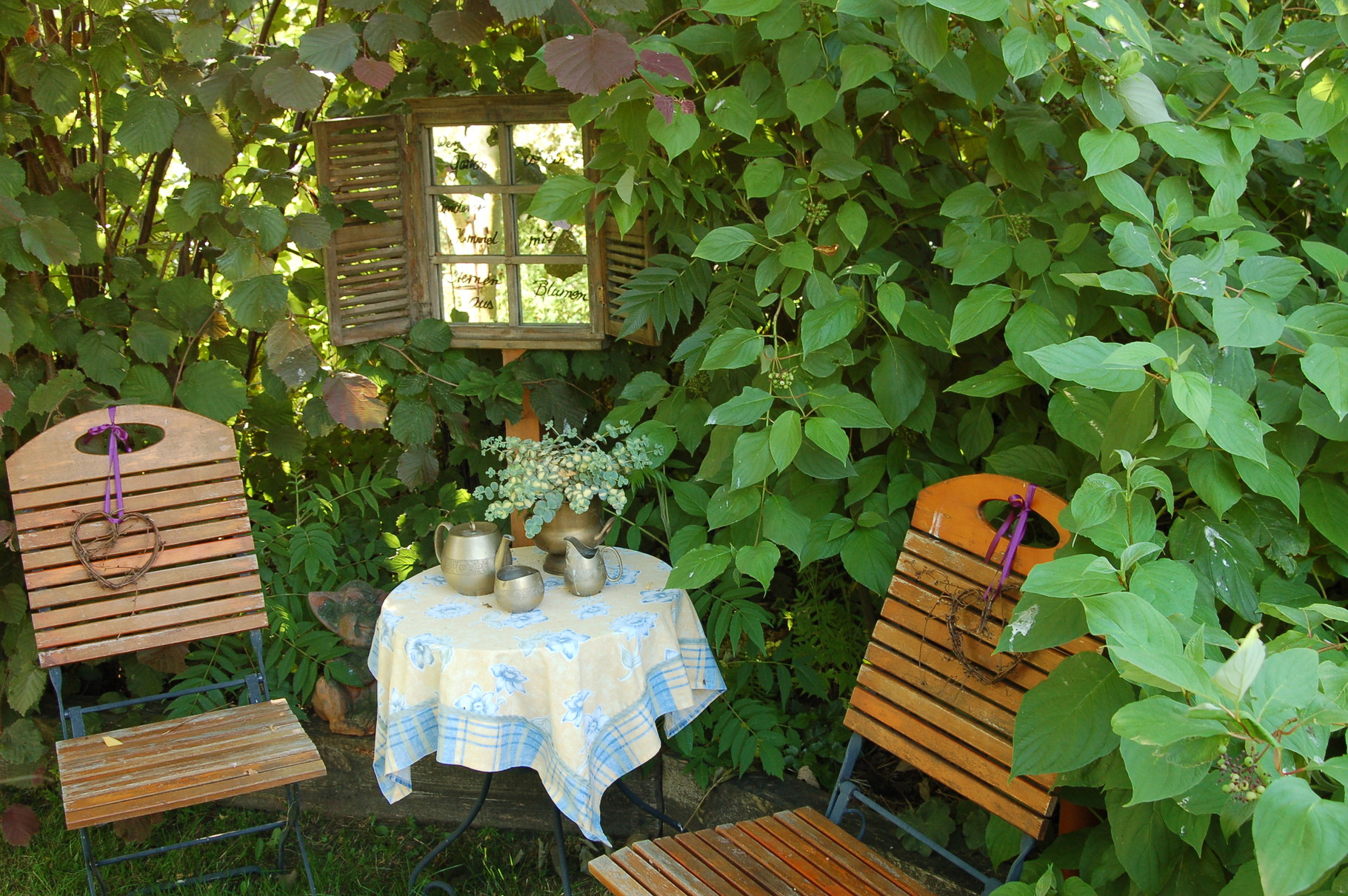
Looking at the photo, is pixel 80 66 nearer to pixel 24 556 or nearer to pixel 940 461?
pixel 24 556

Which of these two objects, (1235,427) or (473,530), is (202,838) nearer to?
(473,530)

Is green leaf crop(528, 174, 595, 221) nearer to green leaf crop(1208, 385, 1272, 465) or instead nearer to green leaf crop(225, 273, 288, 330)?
green leaf crop(225, 273, 288, 330)

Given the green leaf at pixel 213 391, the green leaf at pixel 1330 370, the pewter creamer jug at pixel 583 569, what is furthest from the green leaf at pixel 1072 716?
the green leaf at pixel 213 391

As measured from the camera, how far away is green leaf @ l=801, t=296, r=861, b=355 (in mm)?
2096

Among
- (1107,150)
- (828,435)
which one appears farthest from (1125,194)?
(828,435)

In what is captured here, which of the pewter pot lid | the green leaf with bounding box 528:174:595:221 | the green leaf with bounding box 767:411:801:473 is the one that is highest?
the green leaf with bounding box 528:174:595:221

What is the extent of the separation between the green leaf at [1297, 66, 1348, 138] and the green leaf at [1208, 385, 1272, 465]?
1.92 ft

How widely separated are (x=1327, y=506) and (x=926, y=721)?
0.83m

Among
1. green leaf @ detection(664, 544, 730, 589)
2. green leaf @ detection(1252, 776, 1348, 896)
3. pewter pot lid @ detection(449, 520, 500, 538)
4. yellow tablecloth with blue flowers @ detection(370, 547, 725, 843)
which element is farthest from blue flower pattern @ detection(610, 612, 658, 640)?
green leaf @ detection(1252, 776, 1348, 896)

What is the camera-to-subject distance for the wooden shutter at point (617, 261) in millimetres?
2801

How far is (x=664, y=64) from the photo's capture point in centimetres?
207

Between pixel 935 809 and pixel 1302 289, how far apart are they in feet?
4.52

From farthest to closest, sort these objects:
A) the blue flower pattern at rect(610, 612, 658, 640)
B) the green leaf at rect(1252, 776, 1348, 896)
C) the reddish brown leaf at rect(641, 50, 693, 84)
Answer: the blue flower pattern at rect(610, 612, 658, 640), the reddish brown leaf at rect(641, 50, 693, 84), the green leaf at rect(1252, 776, 1348, 896)

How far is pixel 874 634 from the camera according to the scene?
2.26 metres
